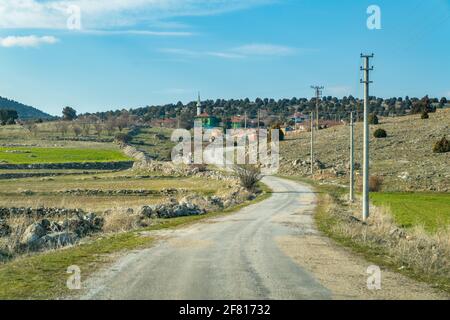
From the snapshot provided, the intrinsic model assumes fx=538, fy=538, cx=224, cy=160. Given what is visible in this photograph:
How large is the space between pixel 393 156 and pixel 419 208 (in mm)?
32552

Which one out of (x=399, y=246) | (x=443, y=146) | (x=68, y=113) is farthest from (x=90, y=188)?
(x=68, y=113)

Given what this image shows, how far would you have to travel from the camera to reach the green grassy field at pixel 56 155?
7962cm

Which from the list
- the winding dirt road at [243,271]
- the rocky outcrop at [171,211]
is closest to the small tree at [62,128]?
the rocky outcrop at [171,211]

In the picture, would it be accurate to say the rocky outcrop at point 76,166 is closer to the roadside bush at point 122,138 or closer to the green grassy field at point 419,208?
the roadside bush at point 122,138

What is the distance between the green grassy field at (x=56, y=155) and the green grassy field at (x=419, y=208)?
172 feet

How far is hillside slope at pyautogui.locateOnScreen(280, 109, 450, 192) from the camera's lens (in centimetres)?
4862

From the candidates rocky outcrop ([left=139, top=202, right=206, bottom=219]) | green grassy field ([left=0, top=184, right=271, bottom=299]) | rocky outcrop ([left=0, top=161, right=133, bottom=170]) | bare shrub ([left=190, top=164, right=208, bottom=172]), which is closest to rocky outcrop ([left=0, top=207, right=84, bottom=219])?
rocky outcrop ([left=139, top=202, right=206, bottom=219])

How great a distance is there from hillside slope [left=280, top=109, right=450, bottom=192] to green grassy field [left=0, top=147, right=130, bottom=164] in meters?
29.2

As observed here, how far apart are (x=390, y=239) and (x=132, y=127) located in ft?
421

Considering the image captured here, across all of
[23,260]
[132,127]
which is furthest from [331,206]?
[132,127]

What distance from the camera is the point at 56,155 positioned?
287 feet

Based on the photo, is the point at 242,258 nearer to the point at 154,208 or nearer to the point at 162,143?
the point at 154,208

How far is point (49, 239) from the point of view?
18.5 m

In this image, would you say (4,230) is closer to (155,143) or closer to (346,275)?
(346,275)
